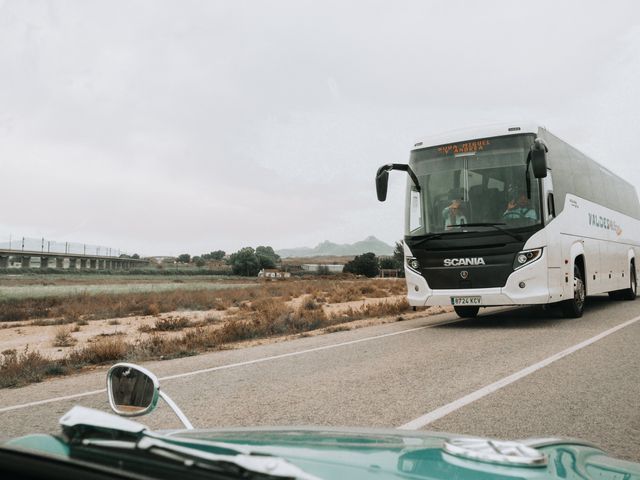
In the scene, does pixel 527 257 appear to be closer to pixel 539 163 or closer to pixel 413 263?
pixel 539 163

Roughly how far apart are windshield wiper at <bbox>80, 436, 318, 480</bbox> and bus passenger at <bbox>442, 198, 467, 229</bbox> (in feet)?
38.4

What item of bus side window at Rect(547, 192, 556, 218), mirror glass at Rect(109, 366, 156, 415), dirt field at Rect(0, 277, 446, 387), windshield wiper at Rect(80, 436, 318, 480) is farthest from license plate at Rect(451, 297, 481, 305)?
windshield wiper at Rect(80, 436, 318, 480)

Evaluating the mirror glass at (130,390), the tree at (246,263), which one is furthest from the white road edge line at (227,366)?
the tree at (246,263)

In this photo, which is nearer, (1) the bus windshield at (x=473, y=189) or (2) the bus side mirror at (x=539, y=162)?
(2) the bus side mirror at (x=539, y=162)

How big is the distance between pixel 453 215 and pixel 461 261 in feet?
3.34

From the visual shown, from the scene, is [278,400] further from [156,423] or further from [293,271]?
[293,271]

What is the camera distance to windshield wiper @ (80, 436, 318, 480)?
3.88 feet

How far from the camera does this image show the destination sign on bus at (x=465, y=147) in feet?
42.1

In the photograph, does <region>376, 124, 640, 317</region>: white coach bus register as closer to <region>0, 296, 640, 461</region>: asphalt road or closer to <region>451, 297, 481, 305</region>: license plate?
<region>451, 297, 481, 305</region>: license plate

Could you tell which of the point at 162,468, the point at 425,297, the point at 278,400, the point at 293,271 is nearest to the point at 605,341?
the point at 425,297

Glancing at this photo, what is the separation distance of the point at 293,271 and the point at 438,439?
103 m

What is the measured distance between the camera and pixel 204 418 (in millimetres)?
5582

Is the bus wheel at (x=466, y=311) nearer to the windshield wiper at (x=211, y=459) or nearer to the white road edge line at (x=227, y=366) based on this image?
the white road edge line at (x=227, y=366)

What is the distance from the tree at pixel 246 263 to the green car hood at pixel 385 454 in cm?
10929
